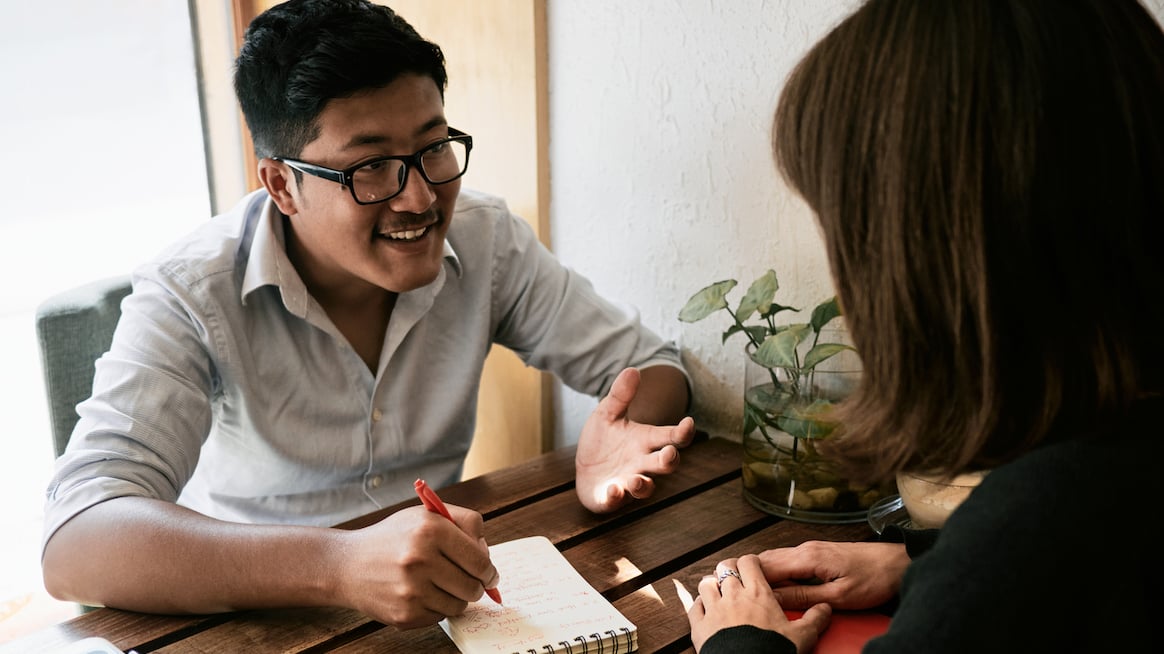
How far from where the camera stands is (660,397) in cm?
162

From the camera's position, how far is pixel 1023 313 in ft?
2.41

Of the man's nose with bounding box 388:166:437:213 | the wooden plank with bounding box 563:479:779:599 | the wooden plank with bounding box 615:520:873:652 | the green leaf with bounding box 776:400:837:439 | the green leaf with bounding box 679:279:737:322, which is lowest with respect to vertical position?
the wooden plank with bounding box 563:479:779:599

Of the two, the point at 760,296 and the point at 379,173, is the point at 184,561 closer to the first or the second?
the point at 379,173

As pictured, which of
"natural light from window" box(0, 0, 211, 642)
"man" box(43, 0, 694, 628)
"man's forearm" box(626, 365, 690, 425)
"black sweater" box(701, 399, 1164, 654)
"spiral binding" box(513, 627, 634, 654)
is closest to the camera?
"black sweater" box(701, 399, 1164, 654)

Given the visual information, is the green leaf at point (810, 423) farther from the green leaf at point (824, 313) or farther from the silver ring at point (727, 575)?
the silver ring at point (727, 575)

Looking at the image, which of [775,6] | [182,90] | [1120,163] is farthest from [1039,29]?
[182,90]

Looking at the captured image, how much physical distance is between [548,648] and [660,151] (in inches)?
39.2

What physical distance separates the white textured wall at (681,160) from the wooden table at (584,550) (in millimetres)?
310

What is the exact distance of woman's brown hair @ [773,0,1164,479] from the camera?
70cm

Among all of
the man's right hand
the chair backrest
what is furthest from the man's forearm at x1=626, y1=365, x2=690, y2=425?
the chair backrest

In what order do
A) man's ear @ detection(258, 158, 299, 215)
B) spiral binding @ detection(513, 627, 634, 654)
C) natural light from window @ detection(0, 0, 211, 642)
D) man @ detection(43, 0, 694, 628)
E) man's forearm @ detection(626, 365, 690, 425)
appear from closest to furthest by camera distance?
spiral binding @ detection(513, 627, 634, 654), man @ detection(43, 0, 694, 628), man's ear @ detection(258, 158, 299, 215), man's forearm @ detection(626, 365, 690, 425), natural light from window @ detection(0, 0, 211, 642)

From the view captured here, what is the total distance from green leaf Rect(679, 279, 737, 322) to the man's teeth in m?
0.45

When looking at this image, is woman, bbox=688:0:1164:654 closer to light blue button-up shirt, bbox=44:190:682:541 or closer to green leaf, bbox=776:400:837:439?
green leaf, bbox=776:400:837:439

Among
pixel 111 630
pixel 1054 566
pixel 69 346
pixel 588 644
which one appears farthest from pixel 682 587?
pixel 69 346
